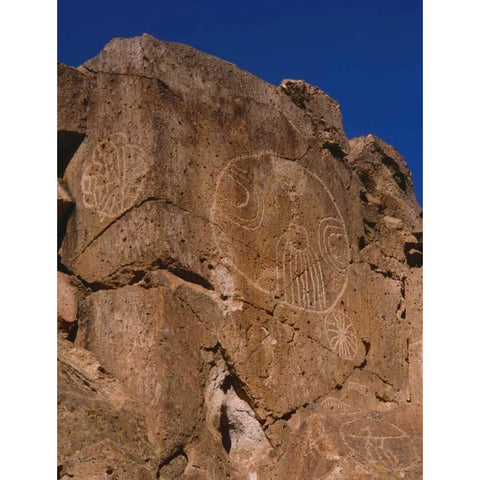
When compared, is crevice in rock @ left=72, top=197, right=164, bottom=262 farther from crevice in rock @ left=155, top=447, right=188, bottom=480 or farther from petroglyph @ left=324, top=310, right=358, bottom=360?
petroglyph @ left=324, top=310, right=358, bottom=360

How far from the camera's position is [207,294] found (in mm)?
5578

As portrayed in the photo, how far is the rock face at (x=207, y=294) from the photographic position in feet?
16.9

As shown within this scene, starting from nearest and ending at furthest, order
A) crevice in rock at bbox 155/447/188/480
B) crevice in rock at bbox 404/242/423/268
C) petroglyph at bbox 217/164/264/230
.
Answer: crevice in rock at bbox 155/447/188/480 < petroglyph at bbox 217/164/264/230 < crevice in rock at bbox 404/242/423/268

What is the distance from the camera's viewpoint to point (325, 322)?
6.30 metres

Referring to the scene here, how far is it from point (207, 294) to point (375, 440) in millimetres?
1404

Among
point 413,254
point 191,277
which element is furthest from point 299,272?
point 413,254

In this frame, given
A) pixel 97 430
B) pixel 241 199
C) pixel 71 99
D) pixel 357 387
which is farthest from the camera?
pixel 357 387

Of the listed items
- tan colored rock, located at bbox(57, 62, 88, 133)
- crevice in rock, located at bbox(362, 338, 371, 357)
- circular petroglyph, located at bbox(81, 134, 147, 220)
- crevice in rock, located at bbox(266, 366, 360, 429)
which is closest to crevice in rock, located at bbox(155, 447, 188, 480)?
crevice in rock, located at bbox(266, 366, 360, 429)

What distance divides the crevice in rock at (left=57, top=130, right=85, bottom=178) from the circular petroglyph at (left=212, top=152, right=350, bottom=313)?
96cm

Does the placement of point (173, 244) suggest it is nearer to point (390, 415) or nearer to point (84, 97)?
point (84, 97)

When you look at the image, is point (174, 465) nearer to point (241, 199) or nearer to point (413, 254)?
point (241, 199)

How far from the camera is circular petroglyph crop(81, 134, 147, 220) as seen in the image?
557 cm

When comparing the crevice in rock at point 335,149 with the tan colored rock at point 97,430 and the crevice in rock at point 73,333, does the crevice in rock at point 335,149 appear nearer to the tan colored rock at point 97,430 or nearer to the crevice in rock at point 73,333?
the crevice in rock at point 73,333

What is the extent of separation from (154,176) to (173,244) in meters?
0.44
